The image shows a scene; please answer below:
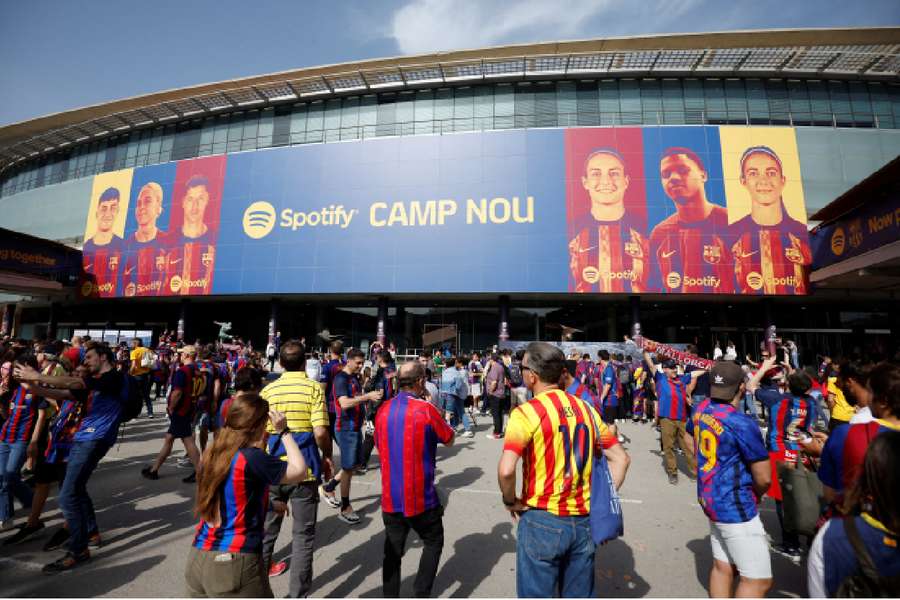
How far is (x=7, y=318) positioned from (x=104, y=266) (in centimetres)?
1363

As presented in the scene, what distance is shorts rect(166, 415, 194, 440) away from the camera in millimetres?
6027

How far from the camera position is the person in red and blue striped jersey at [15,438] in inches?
175

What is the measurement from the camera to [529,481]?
238cm

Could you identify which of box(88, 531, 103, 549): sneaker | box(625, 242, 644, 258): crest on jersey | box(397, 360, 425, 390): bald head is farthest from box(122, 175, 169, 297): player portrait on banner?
box(625, 242, 644, 258): crest on jersey

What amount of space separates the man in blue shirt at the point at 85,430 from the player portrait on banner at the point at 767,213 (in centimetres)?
2483

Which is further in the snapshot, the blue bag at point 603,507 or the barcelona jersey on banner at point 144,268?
the barcelona jersey on banner at point 144,268

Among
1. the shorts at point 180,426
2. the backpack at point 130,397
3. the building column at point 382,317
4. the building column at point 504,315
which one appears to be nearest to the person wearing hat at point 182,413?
the shorts at point 180,426

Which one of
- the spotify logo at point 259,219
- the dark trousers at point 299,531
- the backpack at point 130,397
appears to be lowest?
the dark trousers at point 299,531

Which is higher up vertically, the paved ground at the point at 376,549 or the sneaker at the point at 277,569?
the sneaker at the point at 277,569

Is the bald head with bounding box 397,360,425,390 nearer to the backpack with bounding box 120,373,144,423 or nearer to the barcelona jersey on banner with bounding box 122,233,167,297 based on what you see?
the backpack with bounding box 120,373,144,423

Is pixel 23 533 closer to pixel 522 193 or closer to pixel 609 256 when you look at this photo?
pixel 522 193

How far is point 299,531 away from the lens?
316 centimetres

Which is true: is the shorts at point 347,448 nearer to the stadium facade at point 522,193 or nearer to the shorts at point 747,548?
the shorts at point 747,548

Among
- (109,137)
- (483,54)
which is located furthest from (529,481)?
(109,137)
